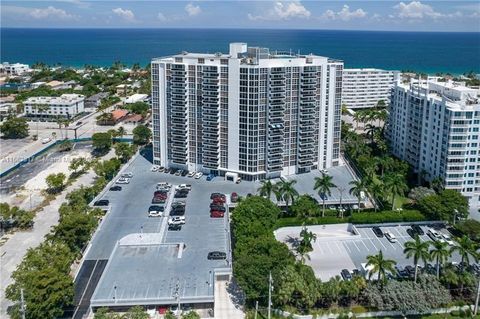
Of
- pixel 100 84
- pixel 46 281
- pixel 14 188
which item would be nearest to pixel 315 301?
pixel 46 281

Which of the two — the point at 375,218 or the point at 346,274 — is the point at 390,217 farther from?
the point at 346,274

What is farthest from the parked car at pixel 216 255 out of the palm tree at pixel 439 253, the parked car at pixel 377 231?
the palm tree at pixel 439 253

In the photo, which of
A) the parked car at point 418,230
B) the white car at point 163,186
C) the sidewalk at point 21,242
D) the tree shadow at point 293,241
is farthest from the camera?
the white car at point 163,186

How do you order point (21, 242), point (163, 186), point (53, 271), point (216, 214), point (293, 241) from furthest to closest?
1. point (163, 186)
2. point (216, 214)
3. point (293, 241)
4. point (21, 242)
5. point (53, 271)

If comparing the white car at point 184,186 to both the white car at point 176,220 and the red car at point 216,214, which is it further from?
the white car at point 176,220

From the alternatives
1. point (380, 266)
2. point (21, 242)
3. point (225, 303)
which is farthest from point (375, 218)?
point (21, 242)

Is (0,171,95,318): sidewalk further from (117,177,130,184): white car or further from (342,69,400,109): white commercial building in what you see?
(342,69,400,109): white commercial building
